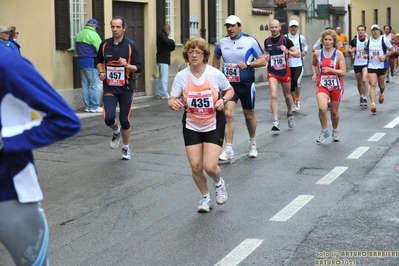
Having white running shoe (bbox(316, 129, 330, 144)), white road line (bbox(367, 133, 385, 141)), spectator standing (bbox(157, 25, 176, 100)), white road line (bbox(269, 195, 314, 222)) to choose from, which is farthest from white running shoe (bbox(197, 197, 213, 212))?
spectator standing (bbox(157, 25, 176, 100))

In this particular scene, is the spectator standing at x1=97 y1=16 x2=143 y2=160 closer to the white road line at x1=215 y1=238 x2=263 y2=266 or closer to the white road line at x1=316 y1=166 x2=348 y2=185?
the white road line at x1=316 y1=166 x2=348 y2=185

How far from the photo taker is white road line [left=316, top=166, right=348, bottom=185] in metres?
9.57

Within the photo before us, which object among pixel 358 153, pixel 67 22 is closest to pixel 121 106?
pixel 358 153

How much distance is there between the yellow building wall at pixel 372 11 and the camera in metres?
57.4

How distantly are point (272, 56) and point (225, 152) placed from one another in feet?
13.5

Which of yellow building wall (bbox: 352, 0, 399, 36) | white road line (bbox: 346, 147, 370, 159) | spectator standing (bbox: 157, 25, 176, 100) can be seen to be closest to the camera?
white road line (bbox: 346, 147, 370, 159)

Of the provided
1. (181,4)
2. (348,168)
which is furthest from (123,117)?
(181,4)

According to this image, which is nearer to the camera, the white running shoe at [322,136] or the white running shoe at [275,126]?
the white running shoe at [322,136]

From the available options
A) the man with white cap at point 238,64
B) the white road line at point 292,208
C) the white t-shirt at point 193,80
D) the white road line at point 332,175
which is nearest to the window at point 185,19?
the man with white cap at point 238,64

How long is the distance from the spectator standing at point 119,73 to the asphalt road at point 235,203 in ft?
2.04

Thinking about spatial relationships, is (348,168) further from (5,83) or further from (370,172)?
(5,83)

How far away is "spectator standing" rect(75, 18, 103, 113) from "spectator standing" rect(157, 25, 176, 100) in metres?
3.98

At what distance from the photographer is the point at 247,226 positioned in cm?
739

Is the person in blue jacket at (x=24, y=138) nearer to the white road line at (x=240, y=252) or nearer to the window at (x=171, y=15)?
the white road line at (x=240, y=252)
